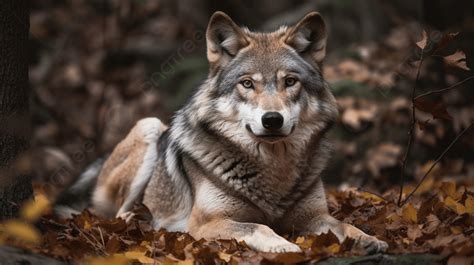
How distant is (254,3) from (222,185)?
47.1 feet

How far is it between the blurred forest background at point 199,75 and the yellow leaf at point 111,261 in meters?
2.61

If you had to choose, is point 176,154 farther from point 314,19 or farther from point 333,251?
point 333,251

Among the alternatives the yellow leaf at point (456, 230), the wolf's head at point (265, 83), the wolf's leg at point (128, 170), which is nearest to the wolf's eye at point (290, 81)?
the wolf's head at point (265, 83)

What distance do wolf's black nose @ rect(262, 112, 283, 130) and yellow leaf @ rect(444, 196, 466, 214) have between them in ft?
5.38

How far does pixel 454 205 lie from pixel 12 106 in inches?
146

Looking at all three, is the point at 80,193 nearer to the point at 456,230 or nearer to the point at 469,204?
the point at 469,204

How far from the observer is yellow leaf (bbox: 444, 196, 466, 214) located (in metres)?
5.08

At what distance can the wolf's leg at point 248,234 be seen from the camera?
15.0 feet

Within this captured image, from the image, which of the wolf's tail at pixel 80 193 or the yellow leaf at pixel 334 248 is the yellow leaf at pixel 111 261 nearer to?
the yellow leaf at pixel 334 248

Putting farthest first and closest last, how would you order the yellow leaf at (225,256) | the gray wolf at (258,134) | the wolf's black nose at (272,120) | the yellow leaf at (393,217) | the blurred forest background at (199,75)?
the blurred forest background at (199,75), the gray wolf at (258,134), the yellow leaf at (393,217), the wolf's black nose at (272,120), the yellow leaf at (225,256)

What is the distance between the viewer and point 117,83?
16125 mm

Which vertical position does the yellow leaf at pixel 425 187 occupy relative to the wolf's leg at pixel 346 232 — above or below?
below

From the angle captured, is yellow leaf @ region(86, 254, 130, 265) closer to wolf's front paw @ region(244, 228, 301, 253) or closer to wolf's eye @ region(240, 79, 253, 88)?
wolf's front paw @ region(244, 228, 301, 253)

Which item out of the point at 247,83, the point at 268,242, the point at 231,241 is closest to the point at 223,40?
the point at 247,83
